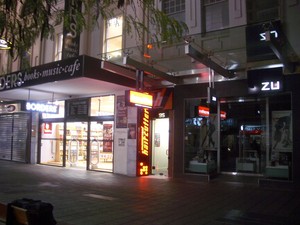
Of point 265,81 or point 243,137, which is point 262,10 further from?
point 243,137

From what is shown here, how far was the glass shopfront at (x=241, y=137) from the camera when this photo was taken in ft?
A: 36.9

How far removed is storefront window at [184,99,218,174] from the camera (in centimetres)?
1270

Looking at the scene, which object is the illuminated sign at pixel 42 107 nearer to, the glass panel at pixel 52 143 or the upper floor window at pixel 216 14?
the glass panel at pixel 52 143

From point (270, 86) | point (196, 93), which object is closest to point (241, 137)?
point (270, 86)

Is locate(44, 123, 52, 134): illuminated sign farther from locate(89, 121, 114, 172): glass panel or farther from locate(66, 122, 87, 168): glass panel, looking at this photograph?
locate(89, 121, 114, 172): glass panel

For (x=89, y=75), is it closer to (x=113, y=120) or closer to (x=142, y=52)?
(x=142, y=52)

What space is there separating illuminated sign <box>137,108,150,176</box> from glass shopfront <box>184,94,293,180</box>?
1.87 m

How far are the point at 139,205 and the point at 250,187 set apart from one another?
448 cm

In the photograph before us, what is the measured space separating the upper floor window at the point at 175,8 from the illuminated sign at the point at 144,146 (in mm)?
4187

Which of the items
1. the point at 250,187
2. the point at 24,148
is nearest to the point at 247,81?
the point at 250,187

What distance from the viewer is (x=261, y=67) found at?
1109cm

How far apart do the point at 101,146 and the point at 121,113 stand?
2066 millimetres

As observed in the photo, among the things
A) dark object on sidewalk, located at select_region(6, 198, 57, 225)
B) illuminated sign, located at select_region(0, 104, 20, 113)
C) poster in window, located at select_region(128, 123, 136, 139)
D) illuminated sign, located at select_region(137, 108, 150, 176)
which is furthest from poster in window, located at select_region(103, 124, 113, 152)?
dark object on sidewalk, located at select_region(6, 198, 57, 225)

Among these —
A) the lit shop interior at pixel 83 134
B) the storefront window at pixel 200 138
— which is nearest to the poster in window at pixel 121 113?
the lit shop interior at pixel 83 134
